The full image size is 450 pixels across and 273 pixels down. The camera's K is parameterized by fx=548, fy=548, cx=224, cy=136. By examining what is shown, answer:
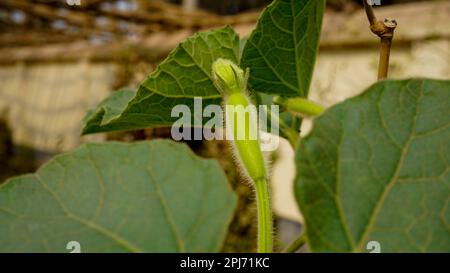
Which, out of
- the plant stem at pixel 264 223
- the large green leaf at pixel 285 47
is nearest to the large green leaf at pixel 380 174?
the plant stem at pixel 264 223

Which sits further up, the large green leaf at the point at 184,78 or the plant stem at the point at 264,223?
the large green leaf at the point at 184,78

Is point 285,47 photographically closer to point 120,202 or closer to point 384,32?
point 384,32

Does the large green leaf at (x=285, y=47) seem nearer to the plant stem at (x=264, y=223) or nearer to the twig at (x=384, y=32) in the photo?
the twig at (x=384, y=32)

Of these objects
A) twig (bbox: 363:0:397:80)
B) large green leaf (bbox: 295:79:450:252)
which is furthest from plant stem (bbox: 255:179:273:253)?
twig (bbox: 363:0:397:80)

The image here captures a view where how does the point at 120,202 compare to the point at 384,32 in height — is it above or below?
below

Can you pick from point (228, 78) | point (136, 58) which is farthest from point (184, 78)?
point (136, 58)

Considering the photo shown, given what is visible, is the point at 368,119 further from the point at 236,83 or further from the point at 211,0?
the point at 211,0
